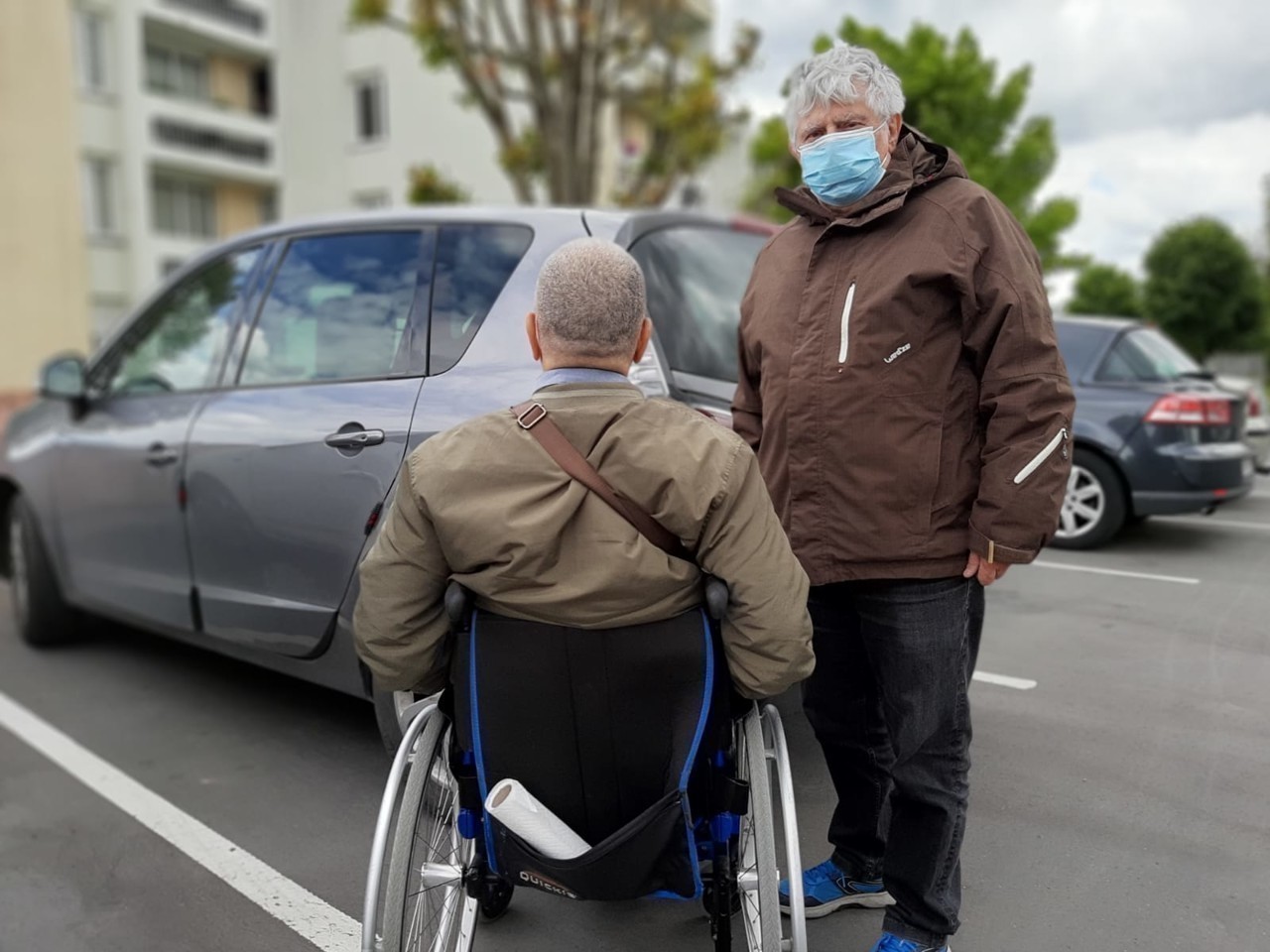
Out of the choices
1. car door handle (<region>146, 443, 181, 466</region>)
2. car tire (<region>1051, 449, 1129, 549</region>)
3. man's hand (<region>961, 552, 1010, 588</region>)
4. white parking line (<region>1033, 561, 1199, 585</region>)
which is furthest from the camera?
car tire (<region>1051, 449, 1129, 549</region>)

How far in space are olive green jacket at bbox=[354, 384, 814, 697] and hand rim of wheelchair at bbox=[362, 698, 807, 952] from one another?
0.59 feet

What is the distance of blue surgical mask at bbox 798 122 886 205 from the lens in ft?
7.39

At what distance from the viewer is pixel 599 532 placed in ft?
6.14

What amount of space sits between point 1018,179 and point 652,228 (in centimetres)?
1330

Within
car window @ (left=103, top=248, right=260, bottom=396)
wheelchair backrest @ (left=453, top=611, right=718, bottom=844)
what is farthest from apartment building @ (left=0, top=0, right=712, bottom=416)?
wheelchair backrest @ (left=453, top=611, right=718, bottom=844)

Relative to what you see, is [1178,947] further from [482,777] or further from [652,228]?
[652,228]

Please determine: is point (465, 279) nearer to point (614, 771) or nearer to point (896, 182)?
point (896, 182)

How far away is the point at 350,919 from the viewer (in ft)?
9.08

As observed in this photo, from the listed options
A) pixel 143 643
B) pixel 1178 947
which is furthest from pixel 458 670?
pixel 143 643

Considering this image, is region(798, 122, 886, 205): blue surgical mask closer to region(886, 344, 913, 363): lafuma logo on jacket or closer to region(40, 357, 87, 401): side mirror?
region(886, 344, 913, 363): lafuma logo on jacket

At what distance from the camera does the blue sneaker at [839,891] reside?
2.67m

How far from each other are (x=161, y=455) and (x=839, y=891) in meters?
2.84

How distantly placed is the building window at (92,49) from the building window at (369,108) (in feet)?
18.1

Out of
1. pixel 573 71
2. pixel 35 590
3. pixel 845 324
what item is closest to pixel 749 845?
pixel 845 324
